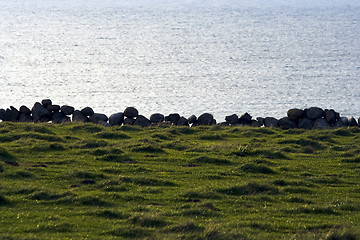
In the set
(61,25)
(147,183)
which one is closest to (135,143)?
(147,183)

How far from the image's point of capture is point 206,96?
7006cm

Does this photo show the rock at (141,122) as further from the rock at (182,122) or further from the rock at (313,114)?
the rock at (313,114)

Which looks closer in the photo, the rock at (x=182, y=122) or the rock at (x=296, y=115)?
the rock at (x=296, y=115)

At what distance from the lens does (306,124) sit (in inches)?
1630

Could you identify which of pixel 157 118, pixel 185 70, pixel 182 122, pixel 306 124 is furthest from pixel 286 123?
pixel 185 70

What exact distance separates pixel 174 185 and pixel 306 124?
2005cm

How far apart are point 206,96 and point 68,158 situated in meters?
43.2

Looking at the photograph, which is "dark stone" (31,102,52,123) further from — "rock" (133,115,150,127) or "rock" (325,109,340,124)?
"rock" (325,109,340,124)

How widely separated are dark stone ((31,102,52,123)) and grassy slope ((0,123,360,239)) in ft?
18.6

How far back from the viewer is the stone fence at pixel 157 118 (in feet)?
137

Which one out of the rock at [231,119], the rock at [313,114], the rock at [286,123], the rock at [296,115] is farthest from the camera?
the rock at [231,119]

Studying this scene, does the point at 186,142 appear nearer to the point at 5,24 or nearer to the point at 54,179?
the point at 54,179

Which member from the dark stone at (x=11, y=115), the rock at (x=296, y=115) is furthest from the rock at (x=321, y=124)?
the dark stone at (x=11, y=115)

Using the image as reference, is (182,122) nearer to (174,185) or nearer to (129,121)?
(129,121)
